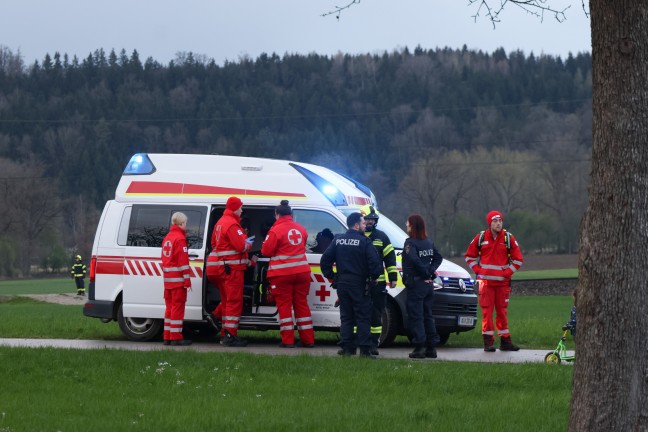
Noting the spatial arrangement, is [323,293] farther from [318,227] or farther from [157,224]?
[157,224]

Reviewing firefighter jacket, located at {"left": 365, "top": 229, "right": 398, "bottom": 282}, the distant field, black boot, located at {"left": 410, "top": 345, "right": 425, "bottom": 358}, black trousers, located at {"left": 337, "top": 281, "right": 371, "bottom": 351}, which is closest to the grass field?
black trousers, located at {"left": 337, "top": 281, "right": 371, "bottom": 351}

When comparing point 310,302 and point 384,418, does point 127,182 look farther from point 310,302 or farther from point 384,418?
point 384,418

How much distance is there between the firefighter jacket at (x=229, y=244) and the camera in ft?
48.1

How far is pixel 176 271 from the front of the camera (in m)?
14.9

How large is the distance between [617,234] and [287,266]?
8035mm

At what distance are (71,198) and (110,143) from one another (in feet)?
35.1

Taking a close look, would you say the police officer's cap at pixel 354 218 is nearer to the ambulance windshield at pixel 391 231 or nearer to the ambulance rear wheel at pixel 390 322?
the ambulance rear wheel at pixel 390 322

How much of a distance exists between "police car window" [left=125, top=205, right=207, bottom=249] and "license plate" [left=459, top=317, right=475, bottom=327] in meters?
3.43

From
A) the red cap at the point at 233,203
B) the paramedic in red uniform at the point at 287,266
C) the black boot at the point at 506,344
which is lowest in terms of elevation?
the black boot at the point at 506,344

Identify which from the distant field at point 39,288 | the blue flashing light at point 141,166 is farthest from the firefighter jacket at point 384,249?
the distant field at point 39,288

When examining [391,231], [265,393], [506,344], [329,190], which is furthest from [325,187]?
[265,393]

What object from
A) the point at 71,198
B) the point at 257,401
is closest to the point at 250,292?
the point at 257,401

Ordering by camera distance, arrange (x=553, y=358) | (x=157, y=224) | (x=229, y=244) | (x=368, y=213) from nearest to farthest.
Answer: (x=553, y=358)
(x=368, y=213)
(x=229, y=244)
(x=157, y=224)

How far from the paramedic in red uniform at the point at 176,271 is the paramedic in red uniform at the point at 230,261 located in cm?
34
